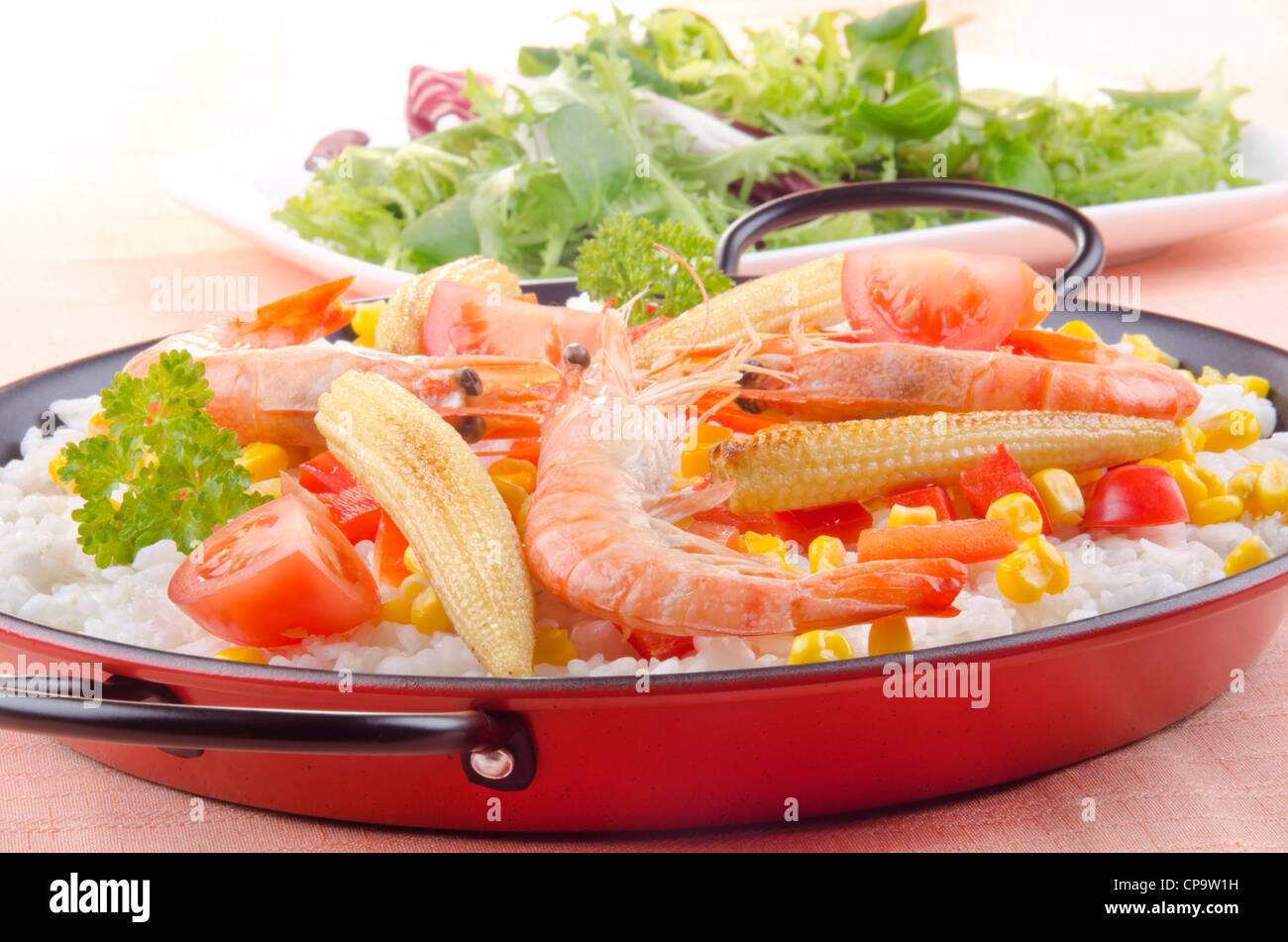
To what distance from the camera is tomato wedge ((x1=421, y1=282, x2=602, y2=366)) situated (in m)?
2.49

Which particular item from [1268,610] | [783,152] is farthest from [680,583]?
[783,152]

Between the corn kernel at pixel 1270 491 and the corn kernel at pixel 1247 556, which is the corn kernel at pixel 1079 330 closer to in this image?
the corn kernel at pixel 1270 491

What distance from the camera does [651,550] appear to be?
1589 mm

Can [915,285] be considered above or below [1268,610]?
above

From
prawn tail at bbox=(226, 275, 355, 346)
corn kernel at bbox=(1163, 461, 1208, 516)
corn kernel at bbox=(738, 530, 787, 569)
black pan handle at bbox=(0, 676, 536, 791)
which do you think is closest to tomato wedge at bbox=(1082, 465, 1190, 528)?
corn kernel at bbox=(1163, 461, 1208, 516)

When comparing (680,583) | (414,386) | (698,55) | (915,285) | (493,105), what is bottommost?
(680,583)

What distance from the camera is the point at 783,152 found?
473cm

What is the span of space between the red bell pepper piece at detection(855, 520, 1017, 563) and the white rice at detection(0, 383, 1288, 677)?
5cm

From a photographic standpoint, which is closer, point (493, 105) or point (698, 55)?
point (493, 105)

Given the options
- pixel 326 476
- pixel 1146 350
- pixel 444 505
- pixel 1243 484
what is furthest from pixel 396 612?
pixel 1146 350

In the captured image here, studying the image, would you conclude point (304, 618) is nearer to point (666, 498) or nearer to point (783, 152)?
point (666, 498)

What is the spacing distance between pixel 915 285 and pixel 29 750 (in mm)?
1765

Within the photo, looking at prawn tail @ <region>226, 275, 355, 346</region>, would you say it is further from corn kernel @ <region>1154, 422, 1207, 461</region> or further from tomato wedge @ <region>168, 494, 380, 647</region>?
corn kernel @ <region>1154, 422, 1207, 461</region>

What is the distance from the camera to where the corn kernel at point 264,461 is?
2242mm
